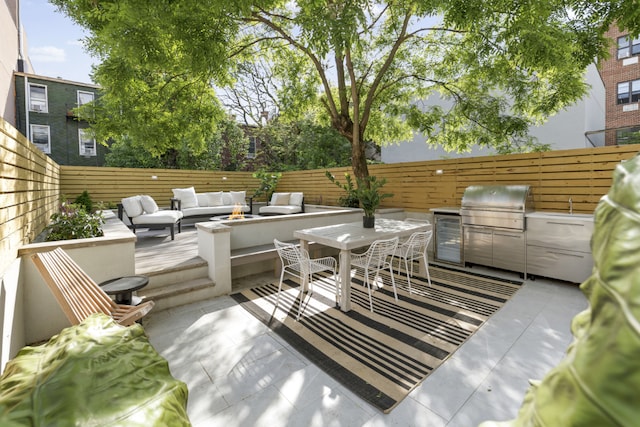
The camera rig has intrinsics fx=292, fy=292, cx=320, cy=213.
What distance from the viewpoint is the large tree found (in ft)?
11.0

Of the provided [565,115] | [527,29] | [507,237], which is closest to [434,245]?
[507,237]

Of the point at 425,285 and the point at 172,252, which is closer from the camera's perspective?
the point at 425,285

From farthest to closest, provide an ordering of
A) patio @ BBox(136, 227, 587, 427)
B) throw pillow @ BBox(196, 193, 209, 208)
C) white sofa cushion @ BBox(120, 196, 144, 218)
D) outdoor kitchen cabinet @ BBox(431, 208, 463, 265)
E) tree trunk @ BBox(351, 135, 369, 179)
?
throw pillow @ BBox(196, 193, 209, 208), tree trunk @ BBox(351, 135, 369, 179), white sofa cushion @ BBox(120, 196, 144, 218), outdoor kitchen cabinet @ BBox(431, 208, 463, 265), patio @ BBox(136, 227, 587, 427)

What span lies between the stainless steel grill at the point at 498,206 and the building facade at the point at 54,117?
49.1 feet

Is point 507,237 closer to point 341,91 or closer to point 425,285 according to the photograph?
point 425,285

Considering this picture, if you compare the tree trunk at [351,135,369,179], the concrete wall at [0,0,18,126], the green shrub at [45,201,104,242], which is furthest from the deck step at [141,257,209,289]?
the concrete wall at [0,0,18,126]

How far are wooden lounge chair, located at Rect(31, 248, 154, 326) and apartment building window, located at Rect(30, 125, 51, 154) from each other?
1417 centimetres

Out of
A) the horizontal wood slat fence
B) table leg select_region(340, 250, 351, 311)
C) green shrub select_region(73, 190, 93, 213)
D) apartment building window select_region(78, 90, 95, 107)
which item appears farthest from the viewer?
apartment building window select_region(78, 90, 95, 107)

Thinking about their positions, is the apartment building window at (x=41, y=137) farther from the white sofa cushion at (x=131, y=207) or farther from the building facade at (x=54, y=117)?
the white sofa cushion at (x=131, y=207)

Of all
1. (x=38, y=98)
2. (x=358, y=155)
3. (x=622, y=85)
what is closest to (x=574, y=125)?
(x=622, y=85)

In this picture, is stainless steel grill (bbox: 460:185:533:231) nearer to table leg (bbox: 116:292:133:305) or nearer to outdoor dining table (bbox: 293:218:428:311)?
outdoor dining table (bbox: 293:218:428:311)

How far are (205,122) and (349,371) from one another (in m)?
5.56

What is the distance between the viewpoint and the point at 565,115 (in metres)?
9.47

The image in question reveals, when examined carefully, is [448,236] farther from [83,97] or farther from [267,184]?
[83,97]
